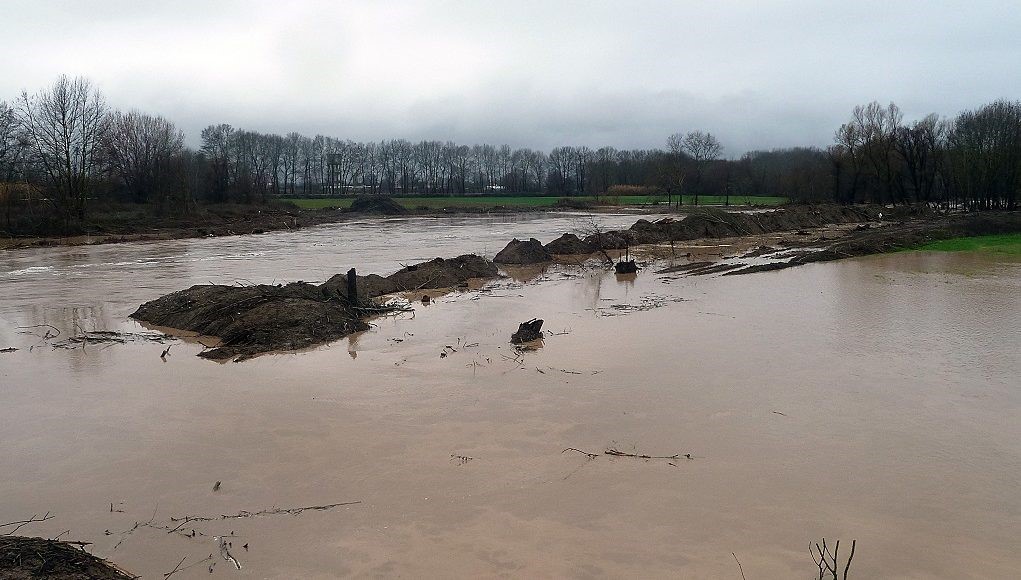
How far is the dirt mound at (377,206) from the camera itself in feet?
235

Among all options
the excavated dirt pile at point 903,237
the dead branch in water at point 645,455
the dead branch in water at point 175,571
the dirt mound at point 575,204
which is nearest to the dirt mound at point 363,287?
the dead branch in water at point 645,455

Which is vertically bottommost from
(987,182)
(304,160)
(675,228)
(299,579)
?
(299,579)

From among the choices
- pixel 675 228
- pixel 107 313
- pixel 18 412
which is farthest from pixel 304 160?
pixel 18 412

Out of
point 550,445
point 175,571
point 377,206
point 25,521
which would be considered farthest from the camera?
point 377,206

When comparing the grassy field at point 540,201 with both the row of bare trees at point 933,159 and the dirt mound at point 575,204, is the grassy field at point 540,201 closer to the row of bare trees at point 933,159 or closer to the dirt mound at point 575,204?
the dirt mound at point 575,204

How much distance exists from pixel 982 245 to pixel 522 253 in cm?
1980

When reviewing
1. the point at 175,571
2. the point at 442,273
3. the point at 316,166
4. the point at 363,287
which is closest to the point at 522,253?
the point at 442,273

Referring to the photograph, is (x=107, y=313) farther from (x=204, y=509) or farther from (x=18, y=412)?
(x=204, y=509)

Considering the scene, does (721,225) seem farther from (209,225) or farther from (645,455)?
(209,225)

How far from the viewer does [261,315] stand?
42.8 feet

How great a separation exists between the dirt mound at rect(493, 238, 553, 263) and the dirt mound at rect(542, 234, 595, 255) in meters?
1.33

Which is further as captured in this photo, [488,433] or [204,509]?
[488,433]

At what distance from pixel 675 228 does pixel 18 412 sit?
29.7 meters

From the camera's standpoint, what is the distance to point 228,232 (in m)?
45.9
